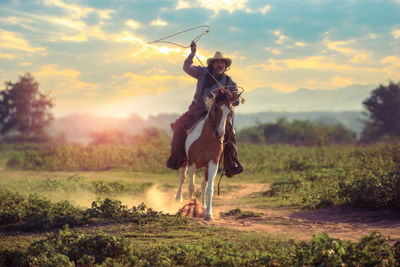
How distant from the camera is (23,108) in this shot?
5284cm

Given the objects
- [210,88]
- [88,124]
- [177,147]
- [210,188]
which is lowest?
[210,188]

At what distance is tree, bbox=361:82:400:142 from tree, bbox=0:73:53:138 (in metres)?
39.8

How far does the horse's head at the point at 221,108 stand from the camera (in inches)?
355

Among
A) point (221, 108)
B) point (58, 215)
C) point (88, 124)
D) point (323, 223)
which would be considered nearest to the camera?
point (221, 108)

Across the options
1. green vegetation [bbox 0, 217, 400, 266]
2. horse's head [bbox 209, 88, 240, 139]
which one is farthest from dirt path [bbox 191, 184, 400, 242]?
horse's head [bbox 209, 88, 240, 139]

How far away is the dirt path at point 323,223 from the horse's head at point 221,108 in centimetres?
201

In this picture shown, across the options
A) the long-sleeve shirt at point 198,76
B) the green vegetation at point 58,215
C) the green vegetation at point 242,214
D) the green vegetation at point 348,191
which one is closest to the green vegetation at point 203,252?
the green vegetation at point 58,215

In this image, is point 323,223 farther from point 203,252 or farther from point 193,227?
point 203,252

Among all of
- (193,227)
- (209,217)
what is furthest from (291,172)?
(193,227)

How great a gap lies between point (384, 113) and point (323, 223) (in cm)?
4426

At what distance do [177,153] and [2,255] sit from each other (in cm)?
507

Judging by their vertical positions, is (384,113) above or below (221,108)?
above

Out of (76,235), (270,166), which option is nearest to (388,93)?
(270,166)

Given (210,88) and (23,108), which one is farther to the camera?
(23,108)
